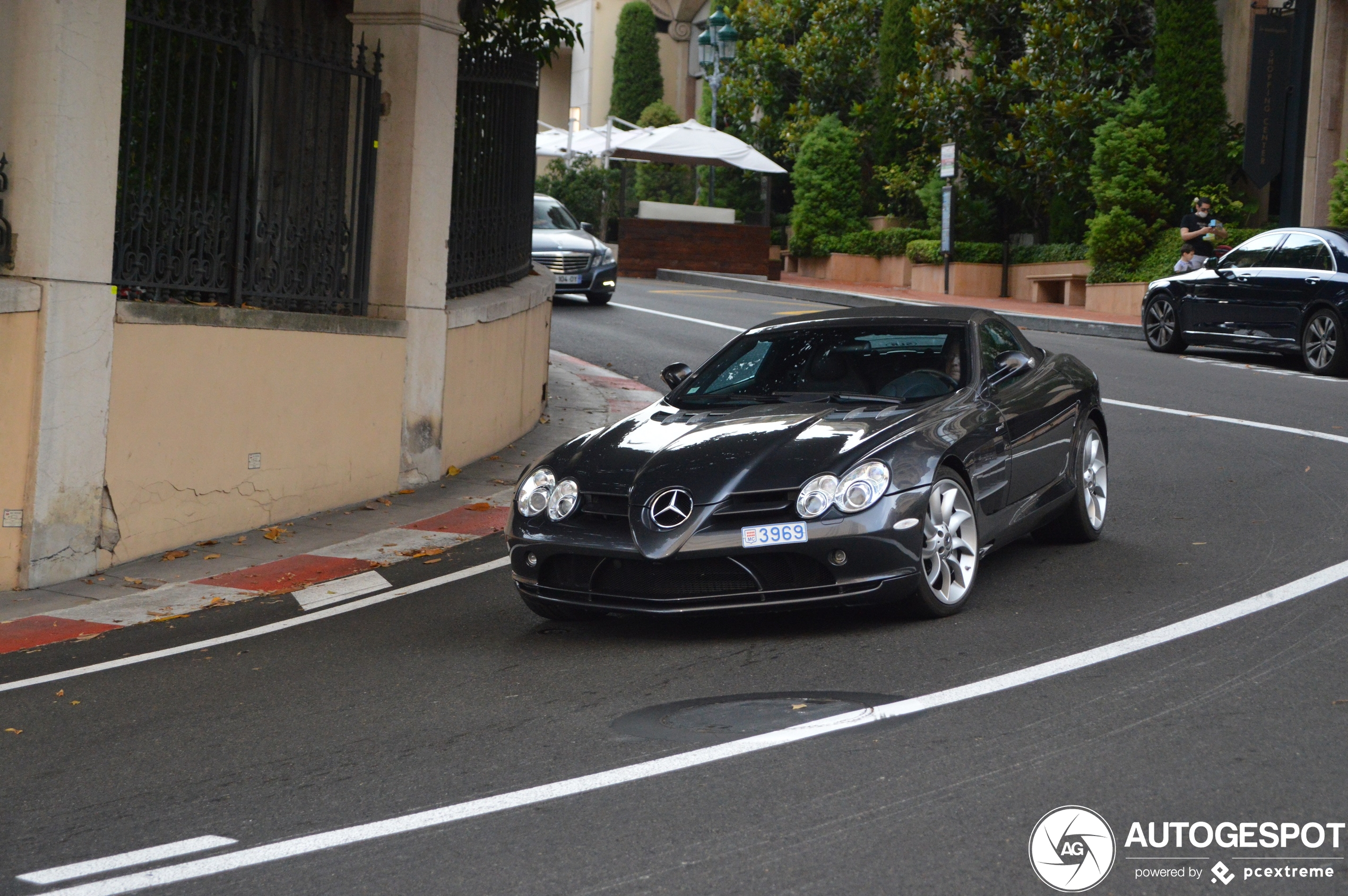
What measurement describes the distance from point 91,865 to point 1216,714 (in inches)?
133

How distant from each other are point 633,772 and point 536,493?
223cm

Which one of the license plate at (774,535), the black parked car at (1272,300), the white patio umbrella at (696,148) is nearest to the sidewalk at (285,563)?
the license plate at (774,535)

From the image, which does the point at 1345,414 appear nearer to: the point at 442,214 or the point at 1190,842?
the point at 442,214

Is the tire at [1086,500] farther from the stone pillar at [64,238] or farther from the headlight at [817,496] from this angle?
the stone pillar at [64,238]

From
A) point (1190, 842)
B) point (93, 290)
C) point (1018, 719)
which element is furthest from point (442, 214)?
point (1190, 842)

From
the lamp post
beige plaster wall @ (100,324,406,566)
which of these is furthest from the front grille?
the lamp post

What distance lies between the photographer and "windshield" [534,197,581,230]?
82.3 feet

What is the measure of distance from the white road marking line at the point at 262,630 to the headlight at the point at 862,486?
265 cm

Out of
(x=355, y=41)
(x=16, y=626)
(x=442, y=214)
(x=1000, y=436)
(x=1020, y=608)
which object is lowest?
(x=16, y=626)

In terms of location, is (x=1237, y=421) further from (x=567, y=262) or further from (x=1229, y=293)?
(x=567, y=262)

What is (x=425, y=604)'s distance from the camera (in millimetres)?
7543

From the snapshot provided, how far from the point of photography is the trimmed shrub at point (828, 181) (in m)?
35.6

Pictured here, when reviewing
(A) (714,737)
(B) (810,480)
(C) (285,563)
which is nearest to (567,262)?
(C) (285,563)

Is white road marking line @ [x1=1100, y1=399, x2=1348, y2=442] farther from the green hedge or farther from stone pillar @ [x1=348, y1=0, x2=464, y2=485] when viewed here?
the green hedge
